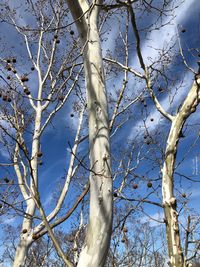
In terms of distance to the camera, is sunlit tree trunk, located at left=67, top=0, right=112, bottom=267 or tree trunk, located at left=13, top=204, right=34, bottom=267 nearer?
sunlit tree trunk, located at left=67, top=0, right=112, bottom=267

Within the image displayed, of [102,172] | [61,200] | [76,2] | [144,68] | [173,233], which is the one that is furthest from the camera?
[61,200]

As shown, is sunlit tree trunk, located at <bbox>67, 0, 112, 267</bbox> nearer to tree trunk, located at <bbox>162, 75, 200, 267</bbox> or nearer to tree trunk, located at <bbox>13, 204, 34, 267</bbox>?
tree trunk, located at <bbox>162, 75, 200, 267</bbox>

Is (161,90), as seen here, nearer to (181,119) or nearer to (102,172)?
(181,119)

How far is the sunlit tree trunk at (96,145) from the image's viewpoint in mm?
1683

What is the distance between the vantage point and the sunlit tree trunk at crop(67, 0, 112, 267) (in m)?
1.68

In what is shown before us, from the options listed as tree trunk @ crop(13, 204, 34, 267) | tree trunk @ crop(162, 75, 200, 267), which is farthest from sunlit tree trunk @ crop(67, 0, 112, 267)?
tree trunk @ crop(13, 204, 34, 267)

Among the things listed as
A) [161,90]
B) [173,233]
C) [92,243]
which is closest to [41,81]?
[161,90]

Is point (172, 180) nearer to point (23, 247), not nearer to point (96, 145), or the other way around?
point (96, 145)

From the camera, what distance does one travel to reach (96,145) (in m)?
1.93

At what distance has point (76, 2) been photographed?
2.35 meters

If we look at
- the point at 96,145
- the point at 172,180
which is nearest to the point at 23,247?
the point at 172,180

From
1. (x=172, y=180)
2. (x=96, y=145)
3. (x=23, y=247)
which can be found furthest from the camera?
(x=23, y=247)

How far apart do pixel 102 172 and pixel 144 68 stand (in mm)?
2398

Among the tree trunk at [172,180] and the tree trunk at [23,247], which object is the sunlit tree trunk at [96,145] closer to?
the tree trunk at [172,180]
